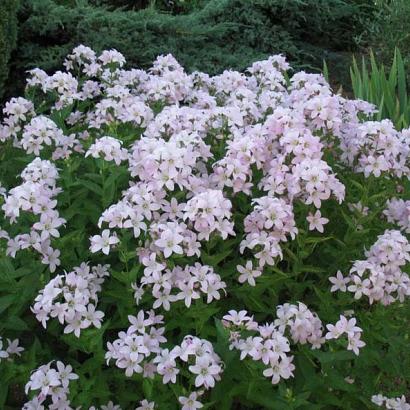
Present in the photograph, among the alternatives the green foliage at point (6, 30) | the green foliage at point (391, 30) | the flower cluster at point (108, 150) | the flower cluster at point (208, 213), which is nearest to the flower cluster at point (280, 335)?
the flower cluster at point (208, 213)

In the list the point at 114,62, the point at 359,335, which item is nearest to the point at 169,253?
the point at 359,335

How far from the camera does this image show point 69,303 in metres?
1.97

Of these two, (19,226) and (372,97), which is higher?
(19,226)

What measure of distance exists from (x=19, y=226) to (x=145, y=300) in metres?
0.54

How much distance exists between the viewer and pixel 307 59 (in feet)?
21.9

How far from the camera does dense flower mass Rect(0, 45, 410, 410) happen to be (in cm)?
201

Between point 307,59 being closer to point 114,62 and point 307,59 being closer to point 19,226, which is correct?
point 114,62

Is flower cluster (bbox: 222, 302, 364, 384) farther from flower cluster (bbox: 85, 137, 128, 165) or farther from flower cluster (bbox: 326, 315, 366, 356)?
flower cluster (bbox: 85, 137, 128, 165)

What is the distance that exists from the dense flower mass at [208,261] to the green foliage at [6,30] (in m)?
2.23

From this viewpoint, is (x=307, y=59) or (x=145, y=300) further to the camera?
(x=307, y=59)

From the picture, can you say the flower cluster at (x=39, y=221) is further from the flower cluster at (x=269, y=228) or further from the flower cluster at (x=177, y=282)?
the flower cluster at (x=269, y=228)

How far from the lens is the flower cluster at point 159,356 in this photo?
1.88m

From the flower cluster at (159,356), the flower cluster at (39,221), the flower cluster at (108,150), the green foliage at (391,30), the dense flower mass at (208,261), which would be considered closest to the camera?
the flower cluster at (159,356)

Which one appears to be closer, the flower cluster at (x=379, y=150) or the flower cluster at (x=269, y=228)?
the flower cluster at (x=269, y=228)
